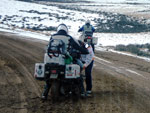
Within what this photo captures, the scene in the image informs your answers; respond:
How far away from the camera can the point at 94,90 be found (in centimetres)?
835

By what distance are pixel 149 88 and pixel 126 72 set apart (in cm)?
249

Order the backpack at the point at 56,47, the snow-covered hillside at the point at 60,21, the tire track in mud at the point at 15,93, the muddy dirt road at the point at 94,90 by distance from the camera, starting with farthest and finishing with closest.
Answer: the snow-covered hillside at the point at 60,21 → the backpack at the point at 56,47 → the muddy dirt road at the point at 94,90 → the tire track in mud at the point at 15,93

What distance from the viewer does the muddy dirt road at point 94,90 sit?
22.0ft

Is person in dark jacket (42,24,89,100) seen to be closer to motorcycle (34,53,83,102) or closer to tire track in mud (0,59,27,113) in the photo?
motorcycle (34,53,83,102)

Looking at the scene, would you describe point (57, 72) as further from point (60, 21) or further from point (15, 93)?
point (60, 21)

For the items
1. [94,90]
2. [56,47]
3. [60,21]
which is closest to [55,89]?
[56,47]

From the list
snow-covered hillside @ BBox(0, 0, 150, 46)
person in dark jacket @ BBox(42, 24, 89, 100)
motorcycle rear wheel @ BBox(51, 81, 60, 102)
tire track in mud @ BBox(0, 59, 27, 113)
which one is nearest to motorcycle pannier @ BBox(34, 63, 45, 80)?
person in dark jacket @ BBox(42, 24, 89, 100)

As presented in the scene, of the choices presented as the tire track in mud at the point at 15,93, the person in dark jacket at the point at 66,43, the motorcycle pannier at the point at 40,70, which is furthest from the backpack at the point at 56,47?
the tire track in mud at the point at 15,93

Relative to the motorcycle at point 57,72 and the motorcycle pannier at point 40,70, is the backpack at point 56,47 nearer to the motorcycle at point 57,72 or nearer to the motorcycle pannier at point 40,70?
the motorcycle at point 57,72

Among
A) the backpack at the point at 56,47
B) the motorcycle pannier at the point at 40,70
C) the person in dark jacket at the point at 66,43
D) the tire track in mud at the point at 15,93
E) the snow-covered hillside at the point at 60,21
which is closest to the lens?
the tire track in mud at the point at 15,93

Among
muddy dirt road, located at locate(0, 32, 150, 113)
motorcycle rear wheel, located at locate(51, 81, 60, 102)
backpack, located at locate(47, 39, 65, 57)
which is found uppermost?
backpack, located at locate(47, 39, 65, 57)

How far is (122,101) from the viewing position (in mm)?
7367

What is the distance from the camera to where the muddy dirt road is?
22.0 ft

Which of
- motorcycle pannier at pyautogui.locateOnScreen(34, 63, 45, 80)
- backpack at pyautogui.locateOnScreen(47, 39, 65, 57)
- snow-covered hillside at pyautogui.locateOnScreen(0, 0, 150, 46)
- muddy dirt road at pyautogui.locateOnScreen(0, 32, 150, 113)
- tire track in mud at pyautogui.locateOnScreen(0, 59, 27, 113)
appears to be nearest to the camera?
tire track in mud at pyautogui.locateOnScreen(0, 59, 27, 113)
